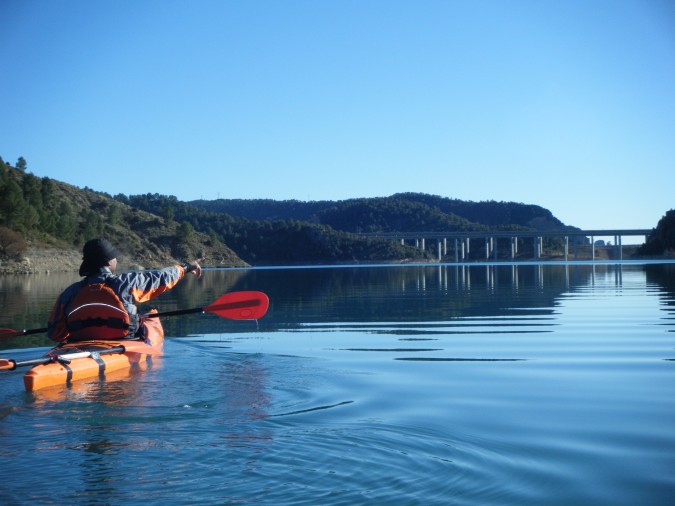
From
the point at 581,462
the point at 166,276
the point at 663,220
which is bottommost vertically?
the point at 581,462

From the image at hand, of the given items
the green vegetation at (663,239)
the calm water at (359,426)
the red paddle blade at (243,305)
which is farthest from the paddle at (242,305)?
the green vegetation at (663,239)

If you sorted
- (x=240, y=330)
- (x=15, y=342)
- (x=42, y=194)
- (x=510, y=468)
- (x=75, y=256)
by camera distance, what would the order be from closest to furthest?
1. (x=510, y=468)
2. (x=15, y=342)
3. (x=240, y=330)
4. (x=75, y=256)
5. (x=42, y=194)

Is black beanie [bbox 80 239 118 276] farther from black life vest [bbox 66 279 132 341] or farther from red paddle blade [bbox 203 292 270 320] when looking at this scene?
red paddle blade [bbox 203 292 270 320]

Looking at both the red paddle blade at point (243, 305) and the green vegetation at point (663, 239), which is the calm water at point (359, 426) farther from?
the green vegetation at point (663, 239)

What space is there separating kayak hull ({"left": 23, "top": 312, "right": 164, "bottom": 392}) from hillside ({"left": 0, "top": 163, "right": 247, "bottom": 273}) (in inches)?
2838

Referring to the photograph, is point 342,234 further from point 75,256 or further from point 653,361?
point 653,361

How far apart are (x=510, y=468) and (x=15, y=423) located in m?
4.21

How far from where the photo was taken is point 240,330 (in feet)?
52.9

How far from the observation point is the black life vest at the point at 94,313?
981 cm

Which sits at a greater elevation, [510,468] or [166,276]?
[166,276]

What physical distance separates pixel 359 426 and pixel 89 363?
396 centimetres

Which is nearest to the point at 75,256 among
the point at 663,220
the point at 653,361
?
the point at 653,361

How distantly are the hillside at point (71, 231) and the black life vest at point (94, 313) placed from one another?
7200 centimetres

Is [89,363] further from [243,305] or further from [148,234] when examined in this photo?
[148,234]
